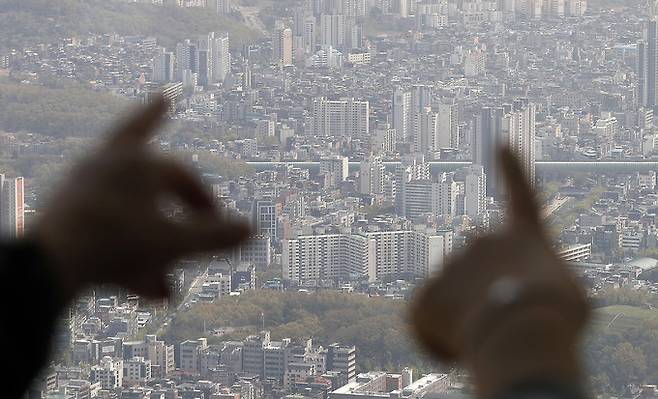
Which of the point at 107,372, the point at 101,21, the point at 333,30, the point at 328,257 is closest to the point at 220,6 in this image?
the point at 333,30

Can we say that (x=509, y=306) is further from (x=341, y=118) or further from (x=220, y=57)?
(x=220, y=57)

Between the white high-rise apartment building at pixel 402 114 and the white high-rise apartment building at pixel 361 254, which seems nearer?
the white high-rise apartment building at pixel 361 254

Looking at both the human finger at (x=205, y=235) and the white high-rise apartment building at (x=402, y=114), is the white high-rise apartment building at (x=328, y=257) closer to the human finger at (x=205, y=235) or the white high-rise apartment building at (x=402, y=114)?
the white high-rise apartment building at (x=402, y=114)

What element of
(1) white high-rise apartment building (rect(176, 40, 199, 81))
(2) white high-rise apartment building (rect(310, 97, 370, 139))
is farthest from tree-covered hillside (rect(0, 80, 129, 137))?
(2) white high-rise apartment building (rect(310, 97, 370, 139))

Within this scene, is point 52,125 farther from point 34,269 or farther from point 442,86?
point 34,269

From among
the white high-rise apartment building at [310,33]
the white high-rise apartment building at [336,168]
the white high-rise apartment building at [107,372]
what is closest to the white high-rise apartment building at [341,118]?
the white high-rise apartment building at [336,168]

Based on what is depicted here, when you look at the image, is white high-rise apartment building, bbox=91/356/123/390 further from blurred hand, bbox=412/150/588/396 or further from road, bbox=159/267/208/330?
blurred hand, bbox=412/150/588/396
